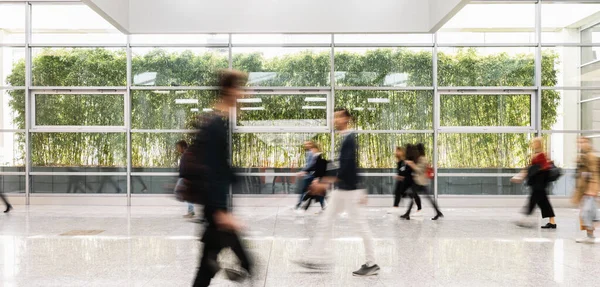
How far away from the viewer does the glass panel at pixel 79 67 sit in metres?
15.4

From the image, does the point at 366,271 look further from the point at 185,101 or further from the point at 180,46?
the point at 180,46

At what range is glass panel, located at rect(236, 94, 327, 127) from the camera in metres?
15.4

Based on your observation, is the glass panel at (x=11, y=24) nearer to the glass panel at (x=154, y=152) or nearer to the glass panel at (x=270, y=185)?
the glass panel at (x=154, y=152)

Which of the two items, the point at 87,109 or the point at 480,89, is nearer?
the point at 480,89

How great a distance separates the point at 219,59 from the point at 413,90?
5848 mm

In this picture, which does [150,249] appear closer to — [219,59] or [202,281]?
[202,281]

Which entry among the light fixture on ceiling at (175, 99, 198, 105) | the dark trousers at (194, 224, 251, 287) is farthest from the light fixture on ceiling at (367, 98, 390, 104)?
the dark trousers at (194, 224, 251, 287)

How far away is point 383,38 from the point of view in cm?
1543

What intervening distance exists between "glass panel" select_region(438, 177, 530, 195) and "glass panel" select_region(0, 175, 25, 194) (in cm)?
1225

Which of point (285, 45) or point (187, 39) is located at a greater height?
point (187, 39)

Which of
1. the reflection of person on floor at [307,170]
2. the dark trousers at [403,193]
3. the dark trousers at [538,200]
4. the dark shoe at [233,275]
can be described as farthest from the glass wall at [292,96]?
the dark shoe at [233,275]

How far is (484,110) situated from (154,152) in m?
9.89

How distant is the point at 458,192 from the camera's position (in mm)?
15109

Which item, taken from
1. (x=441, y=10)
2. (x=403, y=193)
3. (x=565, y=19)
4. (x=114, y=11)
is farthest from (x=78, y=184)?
(x=565, y=19)
